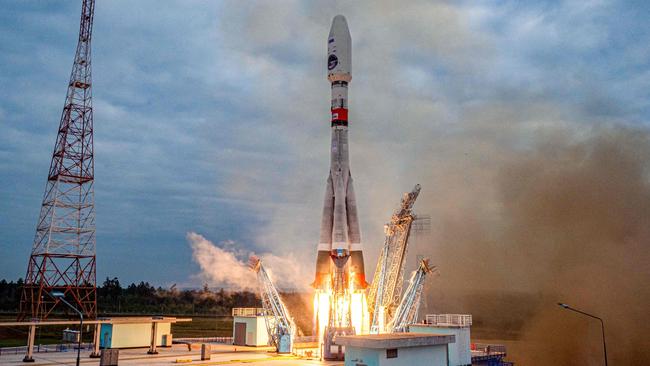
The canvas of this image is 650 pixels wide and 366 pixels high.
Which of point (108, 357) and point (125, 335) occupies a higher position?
point (125, 335)

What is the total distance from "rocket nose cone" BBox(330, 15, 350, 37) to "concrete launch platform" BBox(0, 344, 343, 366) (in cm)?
3105

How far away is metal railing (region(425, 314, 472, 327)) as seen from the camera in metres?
40.9

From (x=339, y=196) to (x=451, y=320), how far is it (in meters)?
15.0

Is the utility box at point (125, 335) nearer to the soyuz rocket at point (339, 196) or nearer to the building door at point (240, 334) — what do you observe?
the building door at point (240, 334)

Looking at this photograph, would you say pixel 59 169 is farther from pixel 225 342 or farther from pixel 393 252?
pixel 393 252

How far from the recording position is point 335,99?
4953cm

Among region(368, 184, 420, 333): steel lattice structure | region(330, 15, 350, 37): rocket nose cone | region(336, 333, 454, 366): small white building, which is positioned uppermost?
region(330, 15, 350, 37): rocket nose cone

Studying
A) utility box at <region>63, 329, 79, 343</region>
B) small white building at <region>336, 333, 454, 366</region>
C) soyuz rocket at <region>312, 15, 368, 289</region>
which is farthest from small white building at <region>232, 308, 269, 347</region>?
small white building at <region>336, 333, 454, 366</region>

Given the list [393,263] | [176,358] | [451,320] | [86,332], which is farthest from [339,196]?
[86,332]

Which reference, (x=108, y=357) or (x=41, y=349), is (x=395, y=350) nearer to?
(x=108, y=357)

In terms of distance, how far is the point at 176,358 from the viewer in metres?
40.2

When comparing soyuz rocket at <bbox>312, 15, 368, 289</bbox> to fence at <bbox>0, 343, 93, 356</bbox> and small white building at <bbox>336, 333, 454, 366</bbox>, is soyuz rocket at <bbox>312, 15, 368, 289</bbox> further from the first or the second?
fence at <bbox>0, 343, 93, 356</bbox>

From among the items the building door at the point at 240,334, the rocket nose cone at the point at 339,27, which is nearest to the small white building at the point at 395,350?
the building door at the point at 240,334

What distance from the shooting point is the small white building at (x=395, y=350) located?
29578 mm
